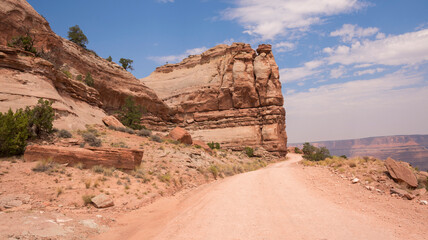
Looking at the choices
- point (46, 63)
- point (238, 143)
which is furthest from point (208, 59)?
point (46, 63)

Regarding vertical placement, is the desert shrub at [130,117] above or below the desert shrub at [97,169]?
above

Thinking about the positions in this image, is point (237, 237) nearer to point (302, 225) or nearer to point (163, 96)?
point (302, 225)

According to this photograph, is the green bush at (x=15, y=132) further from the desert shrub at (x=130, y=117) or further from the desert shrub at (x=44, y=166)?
the desert shrub at (x=130, y=117)

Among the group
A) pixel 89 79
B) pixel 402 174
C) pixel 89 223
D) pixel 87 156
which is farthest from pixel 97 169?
pixel 89 79

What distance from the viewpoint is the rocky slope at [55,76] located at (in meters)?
16.7

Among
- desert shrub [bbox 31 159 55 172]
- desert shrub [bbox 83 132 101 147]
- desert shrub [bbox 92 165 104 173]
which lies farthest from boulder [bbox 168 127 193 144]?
desert shrub [bbox 31 159 55 172]

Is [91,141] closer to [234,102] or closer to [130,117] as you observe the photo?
[130,117]

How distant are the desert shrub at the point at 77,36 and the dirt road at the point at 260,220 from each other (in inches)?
1454

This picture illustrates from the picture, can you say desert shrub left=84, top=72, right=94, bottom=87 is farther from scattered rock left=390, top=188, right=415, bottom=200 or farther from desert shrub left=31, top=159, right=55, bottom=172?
scattered rock left=390, top=188, right=415, bottom=200

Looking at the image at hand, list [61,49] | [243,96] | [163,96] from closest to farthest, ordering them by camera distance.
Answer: [61,49], [243,96], [163,96]

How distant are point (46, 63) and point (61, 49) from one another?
9556mm

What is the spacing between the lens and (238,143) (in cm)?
3697

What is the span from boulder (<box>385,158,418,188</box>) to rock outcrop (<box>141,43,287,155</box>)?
2690 centimetres

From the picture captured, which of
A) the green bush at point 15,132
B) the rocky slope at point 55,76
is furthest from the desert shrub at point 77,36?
the green bush at point 15,132
